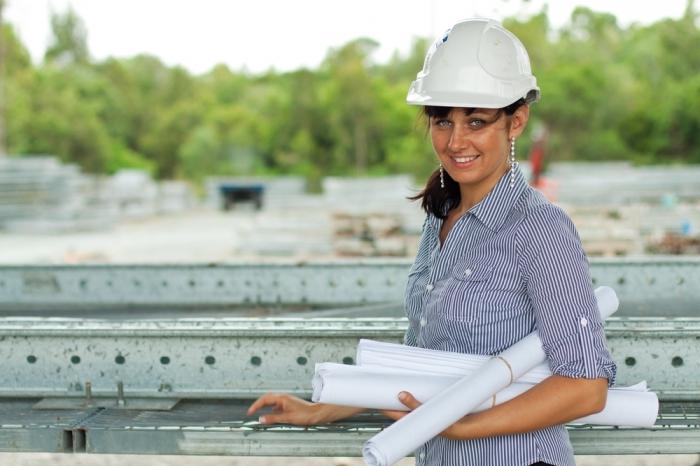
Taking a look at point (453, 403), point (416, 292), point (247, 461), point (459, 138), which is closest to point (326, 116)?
point (247, 461)

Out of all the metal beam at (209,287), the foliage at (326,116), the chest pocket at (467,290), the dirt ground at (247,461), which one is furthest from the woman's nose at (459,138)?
the foliage at (326,116)

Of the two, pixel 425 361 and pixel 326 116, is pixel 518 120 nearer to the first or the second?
pixel 425 361

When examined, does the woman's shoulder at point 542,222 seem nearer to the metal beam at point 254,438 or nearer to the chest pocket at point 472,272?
the chest pocket at point 472,272

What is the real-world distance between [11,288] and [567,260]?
2428 millimetres

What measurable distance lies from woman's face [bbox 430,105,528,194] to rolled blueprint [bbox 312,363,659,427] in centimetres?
38

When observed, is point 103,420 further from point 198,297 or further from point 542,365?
point 198,297

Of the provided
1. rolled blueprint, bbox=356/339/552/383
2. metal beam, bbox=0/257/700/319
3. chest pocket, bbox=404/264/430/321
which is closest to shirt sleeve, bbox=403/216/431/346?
chest pocket, bbox=404/264/430/321

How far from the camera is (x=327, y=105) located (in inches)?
1061

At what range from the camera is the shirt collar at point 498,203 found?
1510 mm

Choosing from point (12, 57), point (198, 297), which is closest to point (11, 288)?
point (198, 297)

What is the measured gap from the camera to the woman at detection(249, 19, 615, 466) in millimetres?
1374

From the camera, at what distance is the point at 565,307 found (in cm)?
137

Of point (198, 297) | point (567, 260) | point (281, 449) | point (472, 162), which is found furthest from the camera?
point (198, 297)

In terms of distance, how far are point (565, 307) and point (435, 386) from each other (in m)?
0.28
